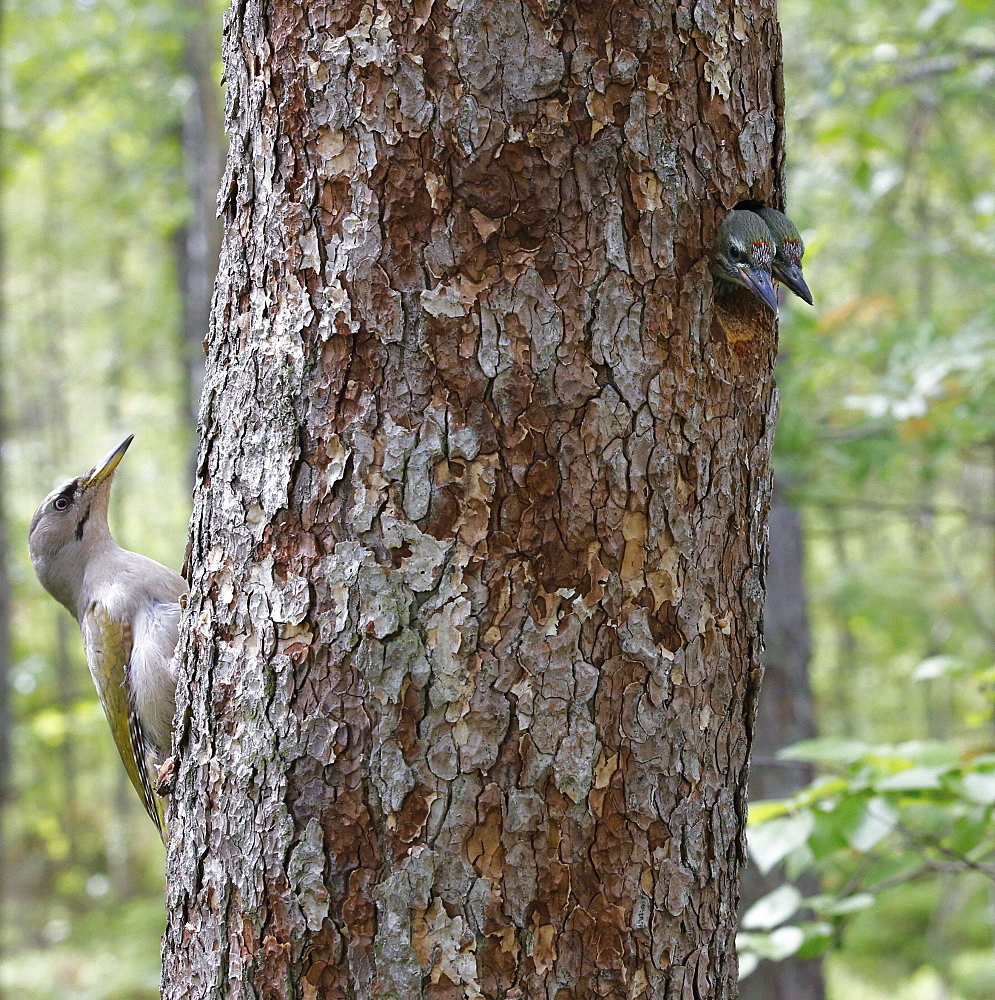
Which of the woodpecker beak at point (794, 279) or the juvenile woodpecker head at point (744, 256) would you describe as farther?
the woodpecker beak at point (794, 279)

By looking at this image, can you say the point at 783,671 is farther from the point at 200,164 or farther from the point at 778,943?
the point at 200,164

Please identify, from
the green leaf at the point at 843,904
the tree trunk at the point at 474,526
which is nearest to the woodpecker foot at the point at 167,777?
the tree trunk at the point at 474,526

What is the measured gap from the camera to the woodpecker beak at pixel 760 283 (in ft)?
5.41

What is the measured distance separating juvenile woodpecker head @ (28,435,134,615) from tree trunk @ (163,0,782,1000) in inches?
77.2

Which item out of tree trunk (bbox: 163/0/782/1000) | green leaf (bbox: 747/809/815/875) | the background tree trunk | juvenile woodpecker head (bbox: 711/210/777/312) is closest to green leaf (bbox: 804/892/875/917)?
green leaf (bbox: 747/809/815/875)

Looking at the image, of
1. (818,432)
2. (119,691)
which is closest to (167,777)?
(119,691)

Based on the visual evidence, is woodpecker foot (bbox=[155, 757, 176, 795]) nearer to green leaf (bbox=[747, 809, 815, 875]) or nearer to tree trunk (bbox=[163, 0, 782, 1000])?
tree trunk (bbox=[163, 0, 782, 1000])

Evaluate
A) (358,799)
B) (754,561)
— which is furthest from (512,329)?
(358,799)

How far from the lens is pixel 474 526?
5.10 ft

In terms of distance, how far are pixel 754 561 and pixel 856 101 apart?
5472 mm

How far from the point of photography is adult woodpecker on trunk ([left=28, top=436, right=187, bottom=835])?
2938 millimetres

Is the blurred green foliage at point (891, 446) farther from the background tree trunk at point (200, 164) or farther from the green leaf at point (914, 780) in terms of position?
the background tree trunk at point (200, 164)

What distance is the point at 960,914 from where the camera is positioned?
11.6 metres

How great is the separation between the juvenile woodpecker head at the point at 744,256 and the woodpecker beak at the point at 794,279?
0.11 m
